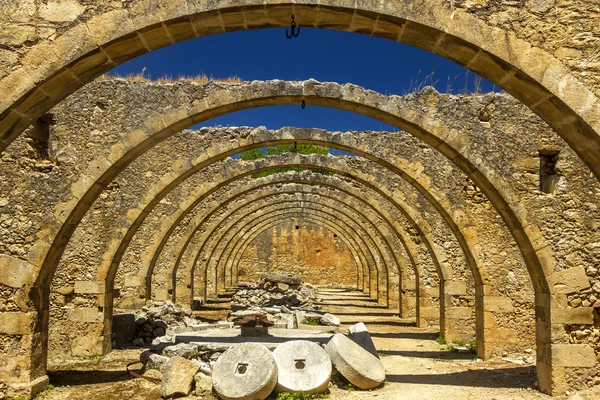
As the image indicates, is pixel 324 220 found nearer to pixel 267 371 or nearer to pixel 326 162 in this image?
pixel 326 162

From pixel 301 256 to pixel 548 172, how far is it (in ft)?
80.7

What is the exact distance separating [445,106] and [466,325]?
4865 millimetres

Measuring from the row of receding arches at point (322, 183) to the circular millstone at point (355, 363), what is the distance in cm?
216

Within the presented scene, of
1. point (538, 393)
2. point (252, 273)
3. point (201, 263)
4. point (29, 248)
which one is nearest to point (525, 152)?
point (538, 393)

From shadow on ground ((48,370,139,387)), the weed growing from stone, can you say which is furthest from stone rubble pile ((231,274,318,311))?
the weed growing from stone

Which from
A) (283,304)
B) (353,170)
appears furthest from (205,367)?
(283,304)

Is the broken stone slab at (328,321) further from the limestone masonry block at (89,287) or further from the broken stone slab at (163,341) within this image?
the limestone masonry block at (89,287)

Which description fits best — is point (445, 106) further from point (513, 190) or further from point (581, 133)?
point (581, 133)

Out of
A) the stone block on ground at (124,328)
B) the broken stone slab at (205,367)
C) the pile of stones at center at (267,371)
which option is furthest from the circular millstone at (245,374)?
the stone block on ground at (124,328)

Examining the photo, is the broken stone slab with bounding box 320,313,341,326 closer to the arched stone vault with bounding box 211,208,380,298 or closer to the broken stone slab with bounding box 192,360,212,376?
the broken stone slab with bounding box 192,360,212,376

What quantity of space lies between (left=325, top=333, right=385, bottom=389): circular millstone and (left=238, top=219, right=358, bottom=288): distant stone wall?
79.2 feet

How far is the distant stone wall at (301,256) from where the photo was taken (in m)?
32.6

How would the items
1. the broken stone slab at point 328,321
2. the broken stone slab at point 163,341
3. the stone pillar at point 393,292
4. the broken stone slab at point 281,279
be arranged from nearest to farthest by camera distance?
1. the broken stone slab at point 163,341
2. the broken stone slab at point 328,321
3. the stone pillar at point 393,292
4. the broken stone slab at point 281,279

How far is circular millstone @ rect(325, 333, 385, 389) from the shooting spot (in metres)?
7.85
